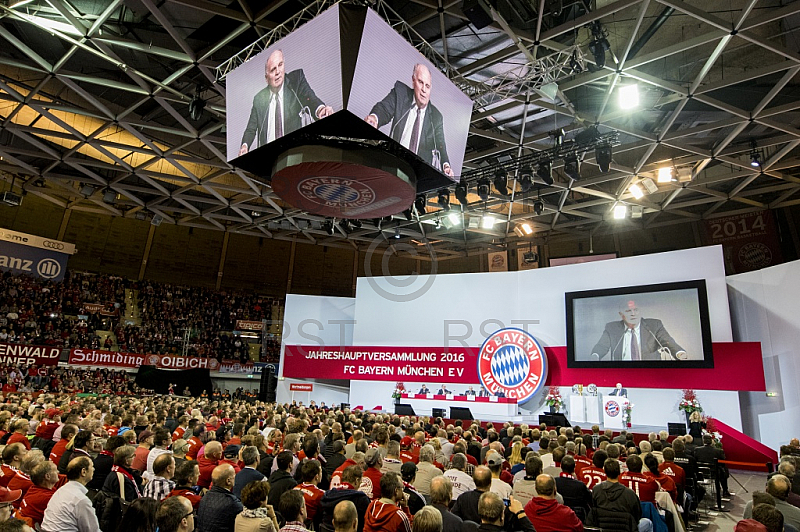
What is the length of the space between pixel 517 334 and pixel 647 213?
9.90m

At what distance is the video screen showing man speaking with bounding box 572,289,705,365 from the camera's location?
642 inches

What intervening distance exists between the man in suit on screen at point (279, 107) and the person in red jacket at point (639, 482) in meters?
6.98

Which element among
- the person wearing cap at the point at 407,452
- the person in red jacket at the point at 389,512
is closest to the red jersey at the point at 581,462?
the person wearing cap at the point at 407,452

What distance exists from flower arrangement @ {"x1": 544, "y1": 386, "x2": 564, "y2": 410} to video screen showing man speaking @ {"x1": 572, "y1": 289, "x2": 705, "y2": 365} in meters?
1.46

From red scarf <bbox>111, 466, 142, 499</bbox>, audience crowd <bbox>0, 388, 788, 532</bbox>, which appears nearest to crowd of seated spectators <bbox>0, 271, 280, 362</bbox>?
audience crowd <bbox>0, 388, 788, 532</bbox>

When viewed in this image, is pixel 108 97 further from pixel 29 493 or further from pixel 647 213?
pixel 647 213

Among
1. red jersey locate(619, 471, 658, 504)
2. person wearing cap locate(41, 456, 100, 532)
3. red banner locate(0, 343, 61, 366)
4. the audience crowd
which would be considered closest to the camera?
the audience crowd

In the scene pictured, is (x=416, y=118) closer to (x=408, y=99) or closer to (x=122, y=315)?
(x=408, y=99)

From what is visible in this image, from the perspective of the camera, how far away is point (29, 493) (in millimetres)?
4301

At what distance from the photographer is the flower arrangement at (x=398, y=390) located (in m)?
20.8

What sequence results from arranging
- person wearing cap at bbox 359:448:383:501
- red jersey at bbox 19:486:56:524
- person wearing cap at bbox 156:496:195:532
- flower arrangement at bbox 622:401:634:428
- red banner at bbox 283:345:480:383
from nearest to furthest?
person wearing cap at bbox 156:496:195:532 → red jersey at bbox 19:486:56:524 → person wearing cap at bbox 359:448:383:501 → flower arrangement at bbox 622:401:634:428 → red banner at bbox 283:345:480:383

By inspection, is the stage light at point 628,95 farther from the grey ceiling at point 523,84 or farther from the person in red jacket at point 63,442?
the person in red jacket at point 63,442

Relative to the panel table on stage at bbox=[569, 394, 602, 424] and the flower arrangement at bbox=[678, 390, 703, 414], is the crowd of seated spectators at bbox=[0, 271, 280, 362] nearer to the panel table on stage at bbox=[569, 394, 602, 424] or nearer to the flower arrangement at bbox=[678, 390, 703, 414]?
the panel table on stage at bbox=[569, 394, 602, 424]

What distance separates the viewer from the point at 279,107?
973 cm
